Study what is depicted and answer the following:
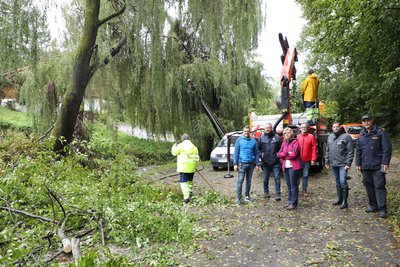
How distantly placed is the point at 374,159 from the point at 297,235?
2.14 metres

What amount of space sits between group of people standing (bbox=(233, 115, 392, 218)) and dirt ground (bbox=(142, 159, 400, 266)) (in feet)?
1.08

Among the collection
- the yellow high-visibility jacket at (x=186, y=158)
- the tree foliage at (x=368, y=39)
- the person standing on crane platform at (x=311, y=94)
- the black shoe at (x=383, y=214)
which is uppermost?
the tree foliage at (x=368, y=39)

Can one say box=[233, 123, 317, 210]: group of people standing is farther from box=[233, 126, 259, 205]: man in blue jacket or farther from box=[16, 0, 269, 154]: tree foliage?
box=[16, 0, 269, 154]: tree foliage

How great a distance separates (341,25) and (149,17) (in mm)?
5033

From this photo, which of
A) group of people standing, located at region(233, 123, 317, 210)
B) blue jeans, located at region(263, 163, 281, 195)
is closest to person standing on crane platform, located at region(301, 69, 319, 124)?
group of people standing, located at region(233, 123, 317, 210)

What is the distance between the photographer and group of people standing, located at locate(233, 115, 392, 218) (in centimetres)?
626

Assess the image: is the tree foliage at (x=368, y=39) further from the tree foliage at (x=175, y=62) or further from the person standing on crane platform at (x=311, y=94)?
the tree foliage at (x=175, y=62)

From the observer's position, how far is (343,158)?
6.87 meters

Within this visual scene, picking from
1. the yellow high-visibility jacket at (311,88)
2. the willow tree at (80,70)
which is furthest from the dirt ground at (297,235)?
the willow tree at (80,70)

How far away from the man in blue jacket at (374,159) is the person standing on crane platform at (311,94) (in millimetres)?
3059

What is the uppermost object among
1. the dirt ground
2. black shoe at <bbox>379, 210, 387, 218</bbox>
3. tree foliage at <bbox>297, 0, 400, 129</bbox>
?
tree foliage at <bbox>297, 0, 400, 129</bbox>

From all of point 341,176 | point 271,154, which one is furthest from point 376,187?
point 271,154

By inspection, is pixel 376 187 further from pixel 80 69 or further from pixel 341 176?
pixel 80 69

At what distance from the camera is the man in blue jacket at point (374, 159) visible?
614 centimetres
